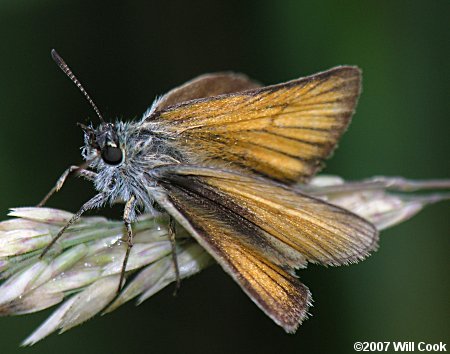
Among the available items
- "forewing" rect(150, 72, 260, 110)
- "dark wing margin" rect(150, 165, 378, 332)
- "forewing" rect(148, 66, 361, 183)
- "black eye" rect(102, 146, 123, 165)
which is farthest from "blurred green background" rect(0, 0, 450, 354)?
"dark wing margin" rect(150, 165, 378, 332)

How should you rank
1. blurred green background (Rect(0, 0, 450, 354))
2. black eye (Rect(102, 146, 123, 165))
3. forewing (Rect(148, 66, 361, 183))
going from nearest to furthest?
1. black eye (Rect(102, 146, 123, 165))
2. forewing (Rect(148, 66, 361, 183))
3. blurred green background (Rect(0, 0, 450, 354))

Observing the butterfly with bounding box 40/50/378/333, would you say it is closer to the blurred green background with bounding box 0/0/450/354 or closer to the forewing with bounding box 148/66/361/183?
the forewing with bounding box 148/66/361/183

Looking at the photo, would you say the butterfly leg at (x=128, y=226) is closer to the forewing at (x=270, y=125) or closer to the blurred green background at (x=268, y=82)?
the forewing at (x=270, y=125)

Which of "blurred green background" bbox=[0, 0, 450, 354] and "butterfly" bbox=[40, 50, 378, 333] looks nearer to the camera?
"butterfly" bbox=[40, 50, 378, 333]

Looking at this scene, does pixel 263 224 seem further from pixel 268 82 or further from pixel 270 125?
pixel 268 82

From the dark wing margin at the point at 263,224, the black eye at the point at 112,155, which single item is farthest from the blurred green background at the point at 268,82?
the dark wing margin at the point at 263,224

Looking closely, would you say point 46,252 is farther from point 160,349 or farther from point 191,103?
point 160,349

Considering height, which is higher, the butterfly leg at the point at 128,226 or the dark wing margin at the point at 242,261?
the butterfly leg at the point at 128,226

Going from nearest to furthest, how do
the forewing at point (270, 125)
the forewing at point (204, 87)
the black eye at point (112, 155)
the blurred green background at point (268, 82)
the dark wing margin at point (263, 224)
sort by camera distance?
1. the dark wing margin at point (263, 224)
2. the black eye at point (112, 155)
3. the forewing at point (270, 125)
4. the forewing at point (204, 87)
5. the blurred green background at point (268, 82)
